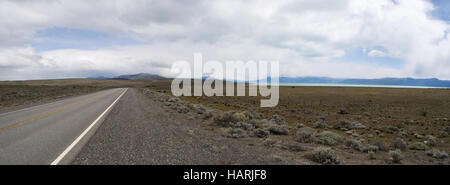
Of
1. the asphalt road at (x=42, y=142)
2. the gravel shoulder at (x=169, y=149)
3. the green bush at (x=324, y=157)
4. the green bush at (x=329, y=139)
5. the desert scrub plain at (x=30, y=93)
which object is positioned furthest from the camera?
the desert scrub plain at (x=30, y=93)

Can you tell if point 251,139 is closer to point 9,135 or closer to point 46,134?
point 46,134

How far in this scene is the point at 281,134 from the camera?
36.6 feet

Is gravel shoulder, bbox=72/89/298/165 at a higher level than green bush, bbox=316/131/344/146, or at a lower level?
higher

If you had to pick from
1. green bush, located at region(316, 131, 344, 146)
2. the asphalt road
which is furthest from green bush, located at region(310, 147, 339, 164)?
the asphalt road

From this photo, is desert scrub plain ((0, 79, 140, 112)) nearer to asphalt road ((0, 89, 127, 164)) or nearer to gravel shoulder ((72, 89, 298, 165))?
asphalt road ((0, 89, 127, 164))

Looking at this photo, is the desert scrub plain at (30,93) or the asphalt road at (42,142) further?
the desert scrub plain at (30,93)

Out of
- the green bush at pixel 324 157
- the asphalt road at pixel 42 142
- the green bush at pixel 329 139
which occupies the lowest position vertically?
the green bush at pixel 329 139

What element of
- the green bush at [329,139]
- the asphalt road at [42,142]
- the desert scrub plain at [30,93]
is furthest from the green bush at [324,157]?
the desert scrub plain at [30,93]

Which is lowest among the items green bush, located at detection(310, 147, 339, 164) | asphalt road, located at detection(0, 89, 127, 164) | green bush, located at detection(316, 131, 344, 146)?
green bush, located at detection(316, 131, 344, 146)

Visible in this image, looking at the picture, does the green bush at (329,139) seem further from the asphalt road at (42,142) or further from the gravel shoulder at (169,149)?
the asphalt road at (42,142)

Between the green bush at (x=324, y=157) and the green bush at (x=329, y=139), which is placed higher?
the green bush at (x=324, y=157)

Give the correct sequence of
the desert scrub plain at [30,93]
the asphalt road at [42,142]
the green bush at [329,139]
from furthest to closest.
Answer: the desert scrub plain at [30,93]
the green bush at [329,139]
the asphalt road at [42,142]
